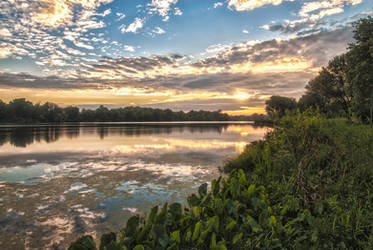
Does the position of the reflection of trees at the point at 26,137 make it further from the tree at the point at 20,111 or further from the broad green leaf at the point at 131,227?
the tree at the point at 20,111

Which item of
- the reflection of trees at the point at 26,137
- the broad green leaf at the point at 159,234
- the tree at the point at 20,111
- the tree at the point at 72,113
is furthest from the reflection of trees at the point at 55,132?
the tree at the point at 72,113

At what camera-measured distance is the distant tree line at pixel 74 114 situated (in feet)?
226

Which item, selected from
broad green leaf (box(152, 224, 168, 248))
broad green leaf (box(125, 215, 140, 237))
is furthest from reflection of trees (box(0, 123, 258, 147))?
broad green leaf (box(152, 224, 168, 248))

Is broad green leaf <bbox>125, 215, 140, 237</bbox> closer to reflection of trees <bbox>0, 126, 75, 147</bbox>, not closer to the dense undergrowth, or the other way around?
the dense undergrowth

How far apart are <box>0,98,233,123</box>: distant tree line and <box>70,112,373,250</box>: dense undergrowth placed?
82008mm

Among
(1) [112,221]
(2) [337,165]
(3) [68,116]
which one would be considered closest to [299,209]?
(2) [337,165]

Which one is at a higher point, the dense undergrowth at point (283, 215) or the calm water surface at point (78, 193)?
the dense undergrowth at point (283, 215)

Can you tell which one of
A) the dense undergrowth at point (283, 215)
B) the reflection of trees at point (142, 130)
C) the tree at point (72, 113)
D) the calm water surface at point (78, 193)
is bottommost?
the calm water surface at point (78, 193)

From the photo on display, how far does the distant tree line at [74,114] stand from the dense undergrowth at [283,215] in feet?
269

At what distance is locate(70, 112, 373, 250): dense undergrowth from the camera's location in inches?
100

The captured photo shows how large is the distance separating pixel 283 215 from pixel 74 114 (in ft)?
299

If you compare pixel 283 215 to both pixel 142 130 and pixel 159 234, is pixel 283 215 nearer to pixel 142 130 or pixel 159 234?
pixel 159 234

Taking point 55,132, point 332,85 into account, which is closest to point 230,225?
point 55,132

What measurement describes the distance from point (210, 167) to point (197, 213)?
5.05 meters
